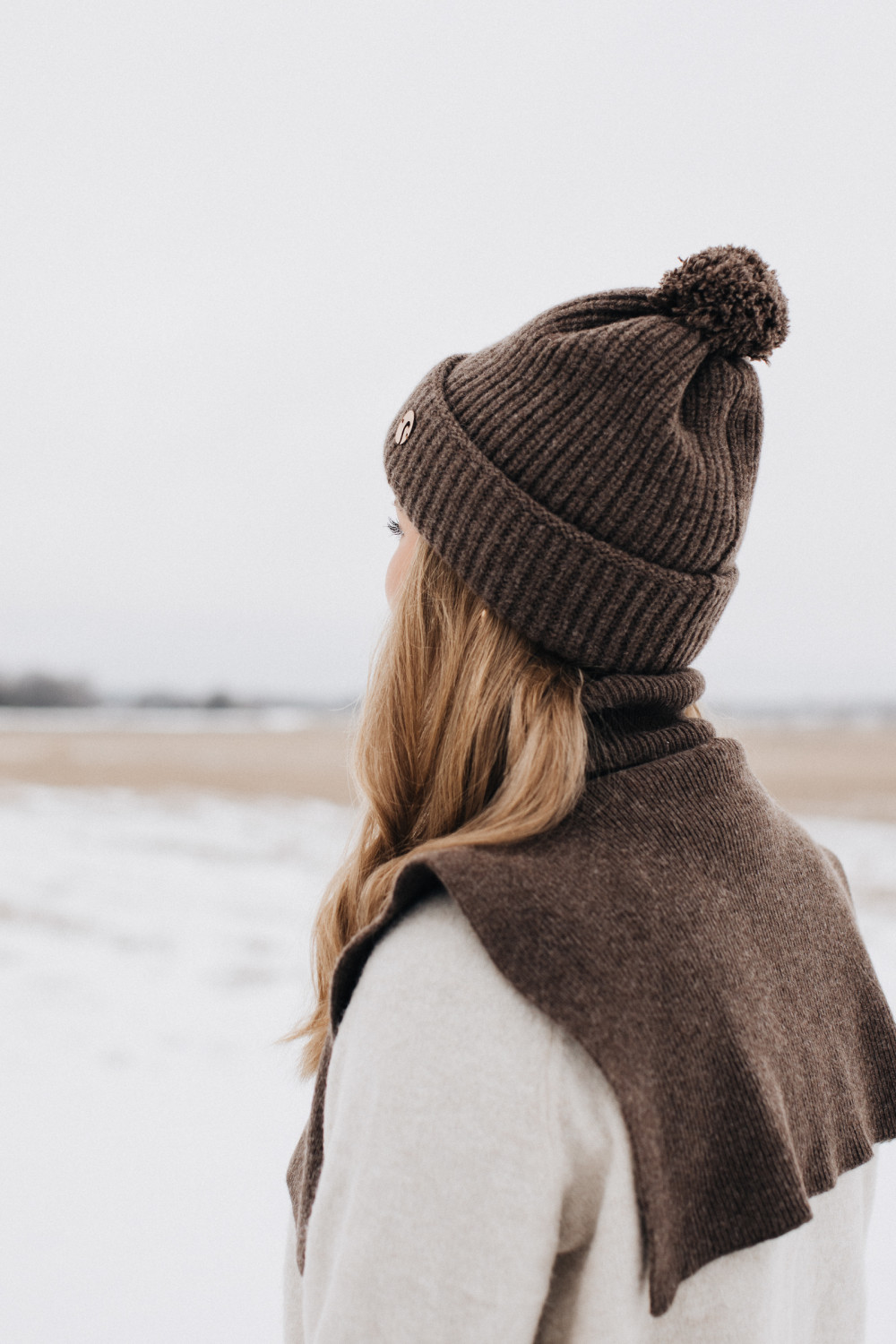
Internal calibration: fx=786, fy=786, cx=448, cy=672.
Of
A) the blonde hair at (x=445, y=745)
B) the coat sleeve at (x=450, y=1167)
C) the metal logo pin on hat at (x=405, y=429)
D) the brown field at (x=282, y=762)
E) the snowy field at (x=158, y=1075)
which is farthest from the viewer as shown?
the brown field at (x=282, y=762)

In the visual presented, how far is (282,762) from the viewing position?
7324mm

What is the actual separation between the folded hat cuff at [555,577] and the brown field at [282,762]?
15.3ft

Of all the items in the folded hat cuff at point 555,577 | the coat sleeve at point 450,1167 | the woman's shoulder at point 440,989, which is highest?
the folded hat cuff at point 555,577

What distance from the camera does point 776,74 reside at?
287 centimetres

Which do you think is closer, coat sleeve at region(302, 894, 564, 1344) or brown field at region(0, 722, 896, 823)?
coat sleeve at region(302, 894, 564, 1344)

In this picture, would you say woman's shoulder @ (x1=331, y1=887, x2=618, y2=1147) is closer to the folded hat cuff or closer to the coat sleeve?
the coat sleeve

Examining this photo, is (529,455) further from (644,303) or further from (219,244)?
(219,244)

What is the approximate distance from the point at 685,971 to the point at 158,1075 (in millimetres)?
2827

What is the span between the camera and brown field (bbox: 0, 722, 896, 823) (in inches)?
207

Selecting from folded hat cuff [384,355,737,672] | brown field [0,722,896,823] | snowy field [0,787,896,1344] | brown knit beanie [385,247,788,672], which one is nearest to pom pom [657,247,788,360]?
brown knit beanie [385,247,788,672]

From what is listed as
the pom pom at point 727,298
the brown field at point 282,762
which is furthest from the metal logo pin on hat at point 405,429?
the brown field at point 282,762

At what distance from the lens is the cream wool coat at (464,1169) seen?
1.54 feet

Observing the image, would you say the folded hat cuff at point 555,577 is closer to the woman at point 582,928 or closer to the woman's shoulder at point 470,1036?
the woman at point 582,928

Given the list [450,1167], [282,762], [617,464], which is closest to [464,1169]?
[450,1167]
